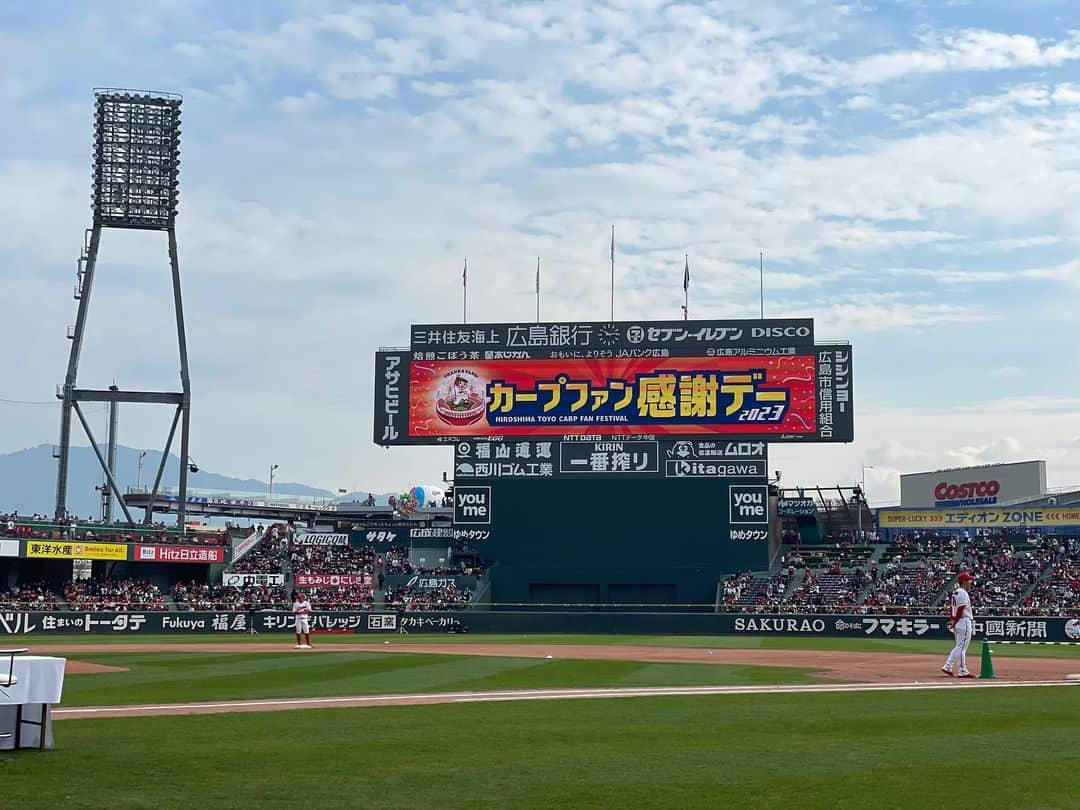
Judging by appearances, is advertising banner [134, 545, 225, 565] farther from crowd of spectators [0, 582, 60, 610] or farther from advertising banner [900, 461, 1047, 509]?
advertising banner [900, 461, 1047, 509]

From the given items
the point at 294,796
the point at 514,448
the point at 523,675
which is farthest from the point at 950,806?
the point at 514,448

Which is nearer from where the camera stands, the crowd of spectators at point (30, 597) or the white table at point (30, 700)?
the white table at point (30, 700)

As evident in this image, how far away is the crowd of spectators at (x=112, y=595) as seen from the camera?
168 ft

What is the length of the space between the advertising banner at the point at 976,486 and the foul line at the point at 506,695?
61.9m

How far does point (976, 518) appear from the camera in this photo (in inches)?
2753

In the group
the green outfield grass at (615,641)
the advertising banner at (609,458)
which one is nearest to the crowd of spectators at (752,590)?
the advertising banner at (609,458)

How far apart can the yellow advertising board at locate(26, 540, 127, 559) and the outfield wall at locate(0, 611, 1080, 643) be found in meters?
11.2

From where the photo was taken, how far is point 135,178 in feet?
204

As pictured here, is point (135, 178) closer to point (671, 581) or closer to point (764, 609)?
point (671, 581)

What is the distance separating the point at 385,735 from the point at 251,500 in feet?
255

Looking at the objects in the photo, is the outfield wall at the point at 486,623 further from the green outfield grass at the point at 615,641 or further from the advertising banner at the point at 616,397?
the advertising banner at the point at 616,397

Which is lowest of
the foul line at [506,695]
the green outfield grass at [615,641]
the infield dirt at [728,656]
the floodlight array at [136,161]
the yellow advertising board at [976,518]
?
the green outfield grass at [615,641]

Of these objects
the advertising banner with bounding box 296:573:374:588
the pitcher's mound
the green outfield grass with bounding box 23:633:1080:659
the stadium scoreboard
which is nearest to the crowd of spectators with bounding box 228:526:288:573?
the advertising banner with bounding box 296:573:374:588

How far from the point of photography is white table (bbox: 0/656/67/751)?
431 inches
